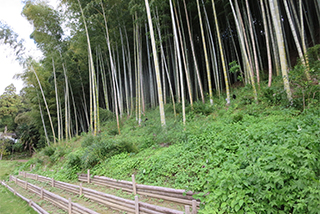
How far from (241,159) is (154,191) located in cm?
166

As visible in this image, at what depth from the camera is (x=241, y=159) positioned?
2.36 meters

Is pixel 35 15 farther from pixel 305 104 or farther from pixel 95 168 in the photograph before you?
pixel 305 104

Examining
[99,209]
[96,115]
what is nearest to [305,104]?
[99,209]

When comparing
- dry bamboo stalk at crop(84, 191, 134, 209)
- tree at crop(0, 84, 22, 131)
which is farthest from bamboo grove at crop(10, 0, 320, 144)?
tree at crop(0, 84, 22, 131)

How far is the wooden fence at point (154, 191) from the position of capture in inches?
99.0

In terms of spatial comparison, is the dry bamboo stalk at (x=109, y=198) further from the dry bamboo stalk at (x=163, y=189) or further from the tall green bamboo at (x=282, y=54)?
the tall green bamboo at (x=282, y=54)

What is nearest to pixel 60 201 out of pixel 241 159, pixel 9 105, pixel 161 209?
pixel 161 209

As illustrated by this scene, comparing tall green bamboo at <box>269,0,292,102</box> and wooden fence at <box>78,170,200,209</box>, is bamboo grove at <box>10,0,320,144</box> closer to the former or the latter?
tall green bamboo at <box>269,0,292,102</box>

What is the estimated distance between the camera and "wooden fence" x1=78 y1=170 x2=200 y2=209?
8.25 feet

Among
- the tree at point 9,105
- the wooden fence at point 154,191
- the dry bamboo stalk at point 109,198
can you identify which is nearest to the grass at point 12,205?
the dry bamboo stalk at point 109,198

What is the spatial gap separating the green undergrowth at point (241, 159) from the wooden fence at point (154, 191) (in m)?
0.13

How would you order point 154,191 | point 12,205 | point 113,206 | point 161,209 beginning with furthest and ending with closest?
1. point 12,205
2. point 113,206
3. point 154,191
4. point 161,209

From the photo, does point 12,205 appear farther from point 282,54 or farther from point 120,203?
point 282,54

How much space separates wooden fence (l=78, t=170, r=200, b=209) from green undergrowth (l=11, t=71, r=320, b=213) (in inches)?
5.2
